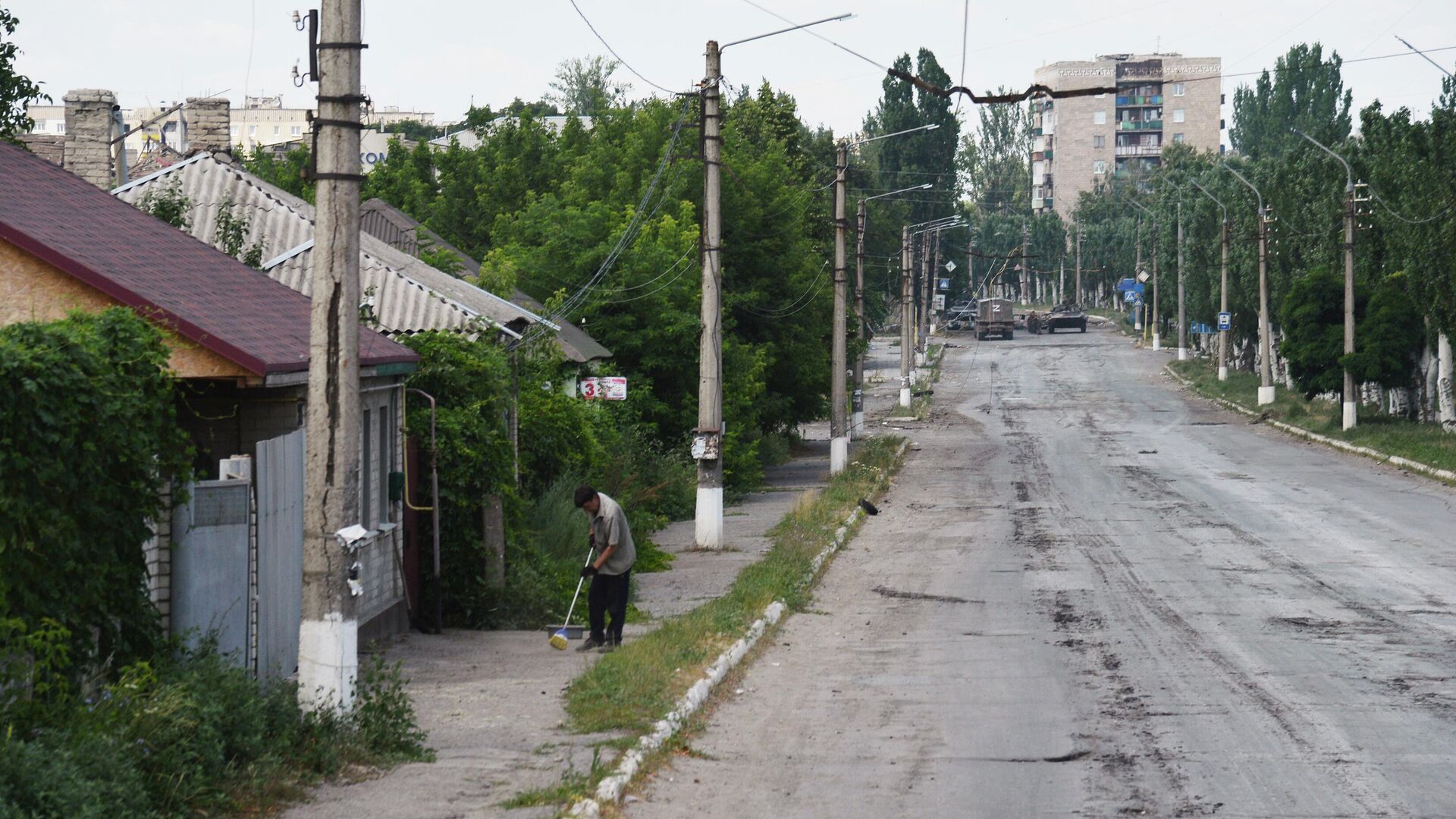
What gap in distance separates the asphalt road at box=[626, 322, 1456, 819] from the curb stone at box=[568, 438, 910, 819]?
0.61ft

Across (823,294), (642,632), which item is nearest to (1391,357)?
(823,294)

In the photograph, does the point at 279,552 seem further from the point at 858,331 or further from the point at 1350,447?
the point at 858,331

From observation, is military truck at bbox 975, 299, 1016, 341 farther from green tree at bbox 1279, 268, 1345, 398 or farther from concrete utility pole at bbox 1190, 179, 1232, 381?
green tree at bbox 1279, 268, 1345, 398

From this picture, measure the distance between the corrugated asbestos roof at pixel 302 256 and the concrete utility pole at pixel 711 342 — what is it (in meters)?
3.64

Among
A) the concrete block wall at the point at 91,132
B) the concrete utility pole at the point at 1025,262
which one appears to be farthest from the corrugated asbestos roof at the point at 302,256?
the concrete utility pole at the point at 1025,262

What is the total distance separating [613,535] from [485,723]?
342 cm

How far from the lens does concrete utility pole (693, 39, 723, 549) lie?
23.0 metres

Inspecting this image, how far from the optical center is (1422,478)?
1314 inches

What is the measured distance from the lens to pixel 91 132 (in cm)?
1953

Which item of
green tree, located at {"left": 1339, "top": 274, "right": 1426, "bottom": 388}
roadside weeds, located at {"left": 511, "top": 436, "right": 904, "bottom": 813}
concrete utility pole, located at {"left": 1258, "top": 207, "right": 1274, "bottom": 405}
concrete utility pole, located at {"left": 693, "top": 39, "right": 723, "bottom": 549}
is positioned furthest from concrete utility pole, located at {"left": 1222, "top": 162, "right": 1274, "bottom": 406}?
concrete utility pole, located at {"left": 693, "top": 39, "right": 723, "bottom": 549}

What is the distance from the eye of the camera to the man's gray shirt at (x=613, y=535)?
13711 millimetres

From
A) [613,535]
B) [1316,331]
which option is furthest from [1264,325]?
[613,535]

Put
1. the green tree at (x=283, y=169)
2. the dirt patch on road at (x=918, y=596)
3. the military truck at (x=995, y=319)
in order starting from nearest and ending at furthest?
the dirt patch on road at (x=918, y=596)
the green tree at (x=283, y=169)
the military truck at (x=995, y=319)

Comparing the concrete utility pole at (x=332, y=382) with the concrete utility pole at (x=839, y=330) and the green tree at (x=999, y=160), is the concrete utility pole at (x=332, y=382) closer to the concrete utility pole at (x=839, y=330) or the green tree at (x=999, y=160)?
the concrete utility pole at (x=839, y=330)
